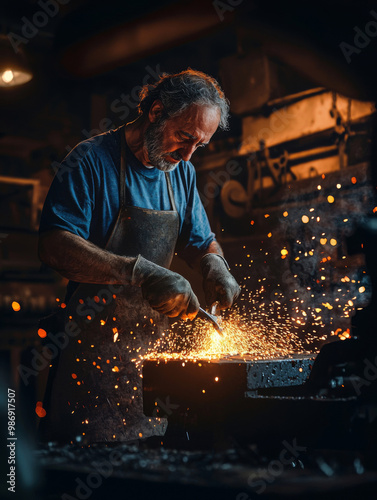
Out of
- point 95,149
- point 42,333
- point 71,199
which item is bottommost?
point 42,333

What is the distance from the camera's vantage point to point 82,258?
204 cm

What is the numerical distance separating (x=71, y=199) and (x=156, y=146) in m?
0.44

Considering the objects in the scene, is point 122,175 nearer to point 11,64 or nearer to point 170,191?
point 170,191

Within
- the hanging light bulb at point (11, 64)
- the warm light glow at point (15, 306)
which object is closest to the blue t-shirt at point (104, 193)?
the hanging light bulb at point (11, 64)

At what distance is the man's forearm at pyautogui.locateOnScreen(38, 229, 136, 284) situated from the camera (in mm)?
2041

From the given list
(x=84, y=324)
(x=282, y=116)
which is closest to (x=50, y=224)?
(x=84, y=324)

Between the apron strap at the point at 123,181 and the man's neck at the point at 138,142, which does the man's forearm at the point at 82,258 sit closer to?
the apron strap at the point at 123,181

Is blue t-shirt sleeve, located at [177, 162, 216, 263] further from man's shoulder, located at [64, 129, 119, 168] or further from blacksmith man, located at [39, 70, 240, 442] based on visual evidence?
man's shoulder, located at [64, 129, 119, 168]

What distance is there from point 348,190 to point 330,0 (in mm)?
1400

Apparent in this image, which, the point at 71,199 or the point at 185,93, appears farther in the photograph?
the point at 185,93

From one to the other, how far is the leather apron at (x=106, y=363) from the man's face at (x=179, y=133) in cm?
21

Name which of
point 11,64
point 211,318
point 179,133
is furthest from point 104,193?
point 11,64

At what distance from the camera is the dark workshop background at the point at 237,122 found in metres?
2.74

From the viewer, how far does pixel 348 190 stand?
359 cm
